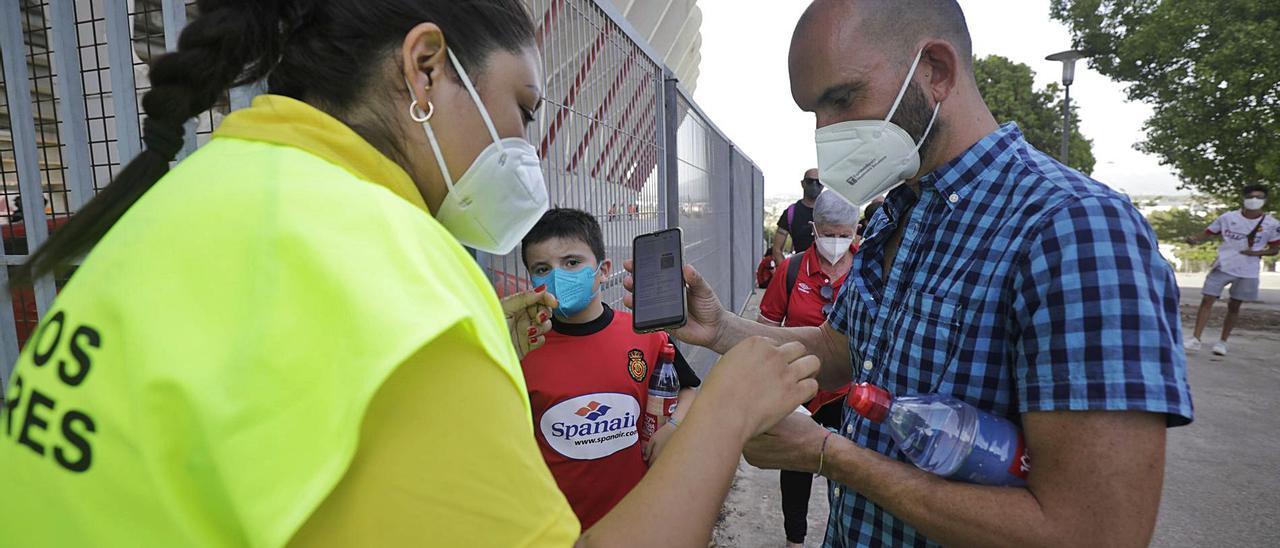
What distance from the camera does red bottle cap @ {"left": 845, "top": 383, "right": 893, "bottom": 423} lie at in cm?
136

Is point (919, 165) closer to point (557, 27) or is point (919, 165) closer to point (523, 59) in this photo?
point (523, 59)

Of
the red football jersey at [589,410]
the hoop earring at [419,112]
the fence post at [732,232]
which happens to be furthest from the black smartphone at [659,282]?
the fence post at [732,232]

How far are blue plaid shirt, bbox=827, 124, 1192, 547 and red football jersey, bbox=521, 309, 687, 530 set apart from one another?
0.94 metres

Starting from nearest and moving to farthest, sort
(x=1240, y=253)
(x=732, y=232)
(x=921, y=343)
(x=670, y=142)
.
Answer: (x=921, y=343), (x=670, y=142), (x=1240, y=253), (x=732, y=232)

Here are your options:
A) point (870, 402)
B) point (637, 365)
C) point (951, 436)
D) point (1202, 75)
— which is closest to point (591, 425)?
point (637, 365)

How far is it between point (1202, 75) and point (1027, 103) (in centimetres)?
1548

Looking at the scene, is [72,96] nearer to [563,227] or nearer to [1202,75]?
[563,227]

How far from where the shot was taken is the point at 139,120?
198cm

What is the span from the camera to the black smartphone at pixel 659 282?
1974mm

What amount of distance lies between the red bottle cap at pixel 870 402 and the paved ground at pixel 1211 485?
2.81 metres

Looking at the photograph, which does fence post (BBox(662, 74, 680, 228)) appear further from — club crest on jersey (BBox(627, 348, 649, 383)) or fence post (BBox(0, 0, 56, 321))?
fence post (BBox(0, 0, 56, 321))

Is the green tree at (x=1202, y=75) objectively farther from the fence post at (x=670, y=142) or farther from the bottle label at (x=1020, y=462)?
the bottle label at (x=1020, y=462)

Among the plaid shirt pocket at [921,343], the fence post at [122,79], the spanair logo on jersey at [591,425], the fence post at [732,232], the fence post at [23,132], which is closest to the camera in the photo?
the plaid shirt pocket at [921,343]

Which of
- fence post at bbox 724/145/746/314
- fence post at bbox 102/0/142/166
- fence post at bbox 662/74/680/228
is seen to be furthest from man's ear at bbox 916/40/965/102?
fence post at bbox 724/145/746/314
